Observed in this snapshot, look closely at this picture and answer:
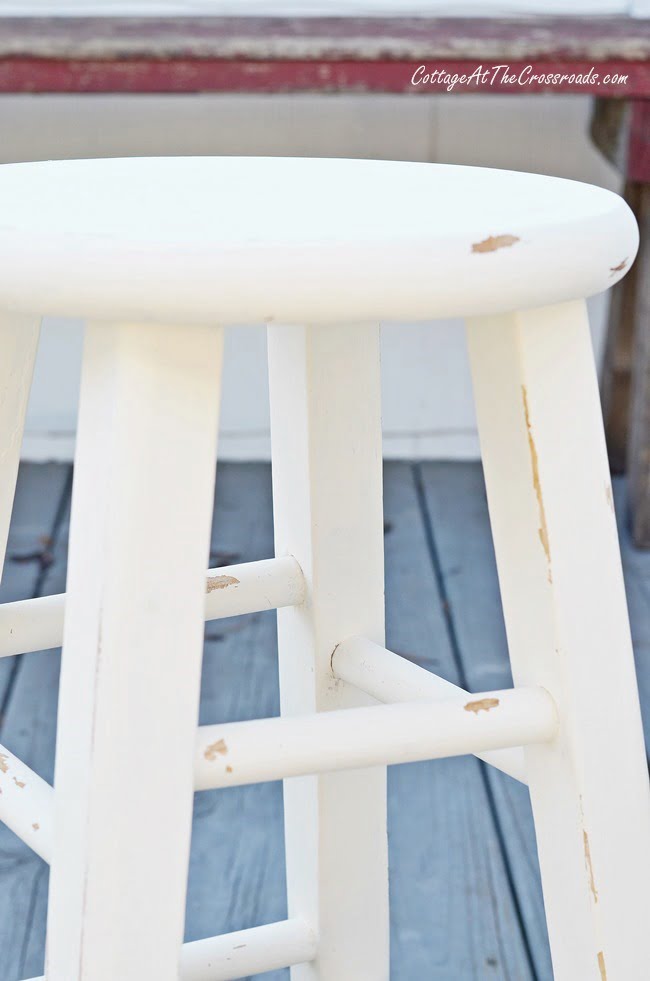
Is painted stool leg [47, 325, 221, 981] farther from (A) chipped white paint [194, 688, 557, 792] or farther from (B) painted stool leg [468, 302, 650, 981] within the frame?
(B) painted stool leg [468, 302, 650, 981]

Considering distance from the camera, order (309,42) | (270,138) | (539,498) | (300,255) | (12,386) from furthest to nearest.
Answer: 1. (270,138)
2. (309,42)
3. (12,386)
4. (539,498)
5. (300,255)

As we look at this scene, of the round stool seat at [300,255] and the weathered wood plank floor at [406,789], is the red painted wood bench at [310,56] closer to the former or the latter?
the weathered wood plank floor at [406,789]

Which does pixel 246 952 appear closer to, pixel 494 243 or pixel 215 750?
pixel 215 750

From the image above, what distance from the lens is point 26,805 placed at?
1.78ft

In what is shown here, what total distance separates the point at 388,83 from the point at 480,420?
2.92 feet

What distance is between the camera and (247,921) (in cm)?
89

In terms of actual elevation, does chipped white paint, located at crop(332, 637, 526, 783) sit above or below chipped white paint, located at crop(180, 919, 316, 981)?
above

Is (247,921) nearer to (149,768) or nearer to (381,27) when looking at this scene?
(149,768)

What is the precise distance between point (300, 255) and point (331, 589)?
30cm

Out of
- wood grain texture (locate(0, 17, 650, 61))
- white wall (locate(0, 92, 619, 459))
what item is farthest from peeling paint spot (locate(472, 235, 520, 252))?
white wall (locate(0, 92, 619, 459))

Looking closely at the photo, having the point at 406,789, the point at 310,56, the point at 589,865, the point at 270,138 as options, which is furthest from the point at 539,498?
the point at 270,138

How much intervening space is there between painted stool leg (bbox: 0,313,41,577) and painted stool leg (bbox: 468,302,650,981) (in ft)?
0.74

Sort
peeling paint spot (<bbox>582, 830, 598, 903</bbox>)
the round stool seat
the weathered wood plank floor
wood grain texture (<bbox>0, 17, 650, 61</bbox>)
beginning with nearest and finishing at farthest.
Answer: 1. the round stool seat
2. peeling paint spot (<bbox>582, 830, 598, 903</bbox>)
3. the weathered wood plank floor
4. wood grain texture (<bbox>0, 17, 650, 61</bbox>)

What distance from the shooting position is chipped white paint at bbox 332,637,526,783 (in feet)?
2.01
